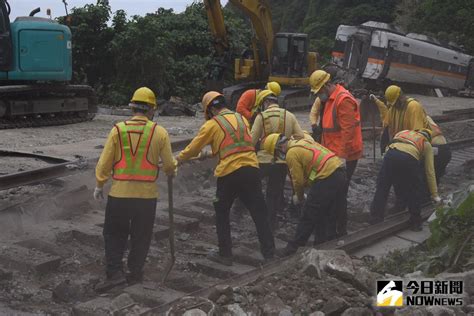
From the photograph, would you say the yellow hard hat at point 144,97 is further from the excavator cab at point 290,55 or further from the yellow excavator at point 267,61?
the excavator cab at point 290,55

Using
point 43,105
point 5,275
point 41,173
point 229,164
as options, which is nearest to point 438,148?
point 229,164

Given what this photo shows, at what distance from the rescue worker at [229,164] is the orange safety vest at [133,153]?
0.74 meters

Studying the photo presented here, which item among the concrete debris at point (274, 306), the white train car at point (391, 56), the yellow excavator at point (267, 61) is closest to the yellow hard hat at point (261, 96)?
the concrete debris at point (274, 306)

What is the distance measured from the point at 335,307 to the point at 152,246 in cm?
309

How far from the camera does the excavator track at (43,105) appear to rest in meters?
16.0

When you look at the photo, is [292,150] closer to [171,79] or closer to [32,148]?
[32,148]

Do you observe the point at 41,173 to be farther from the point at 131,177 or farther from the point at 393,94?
the point at 393,94

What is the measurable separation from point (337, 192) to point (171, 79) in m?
19.0

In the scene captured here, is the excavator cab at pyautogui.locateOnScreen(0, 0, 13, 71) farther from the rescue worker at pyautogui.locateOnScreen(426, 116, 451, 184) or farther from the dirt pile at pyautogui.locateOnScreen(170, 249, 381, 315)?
the dirt pile at pyautogui.locateOnScreen(170, 249, 381, 315)

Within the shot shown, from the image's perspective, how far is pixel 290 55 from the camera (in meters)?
21.6

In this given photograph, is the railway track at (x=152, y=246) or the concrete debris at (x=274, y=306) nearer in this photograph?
the concrete debris at (x=274, y=306)

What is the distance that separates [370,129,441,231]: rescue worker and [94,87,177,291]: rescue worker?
326 cm

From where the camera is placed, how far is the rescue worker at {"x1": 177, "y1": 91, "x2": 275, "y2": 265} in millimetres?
7023

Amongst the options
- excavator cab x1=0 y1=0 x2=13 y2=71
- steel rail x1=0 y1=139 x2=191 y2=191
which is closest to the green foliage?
excavator cab x1=0 y1=0 x2=13 y2=71
